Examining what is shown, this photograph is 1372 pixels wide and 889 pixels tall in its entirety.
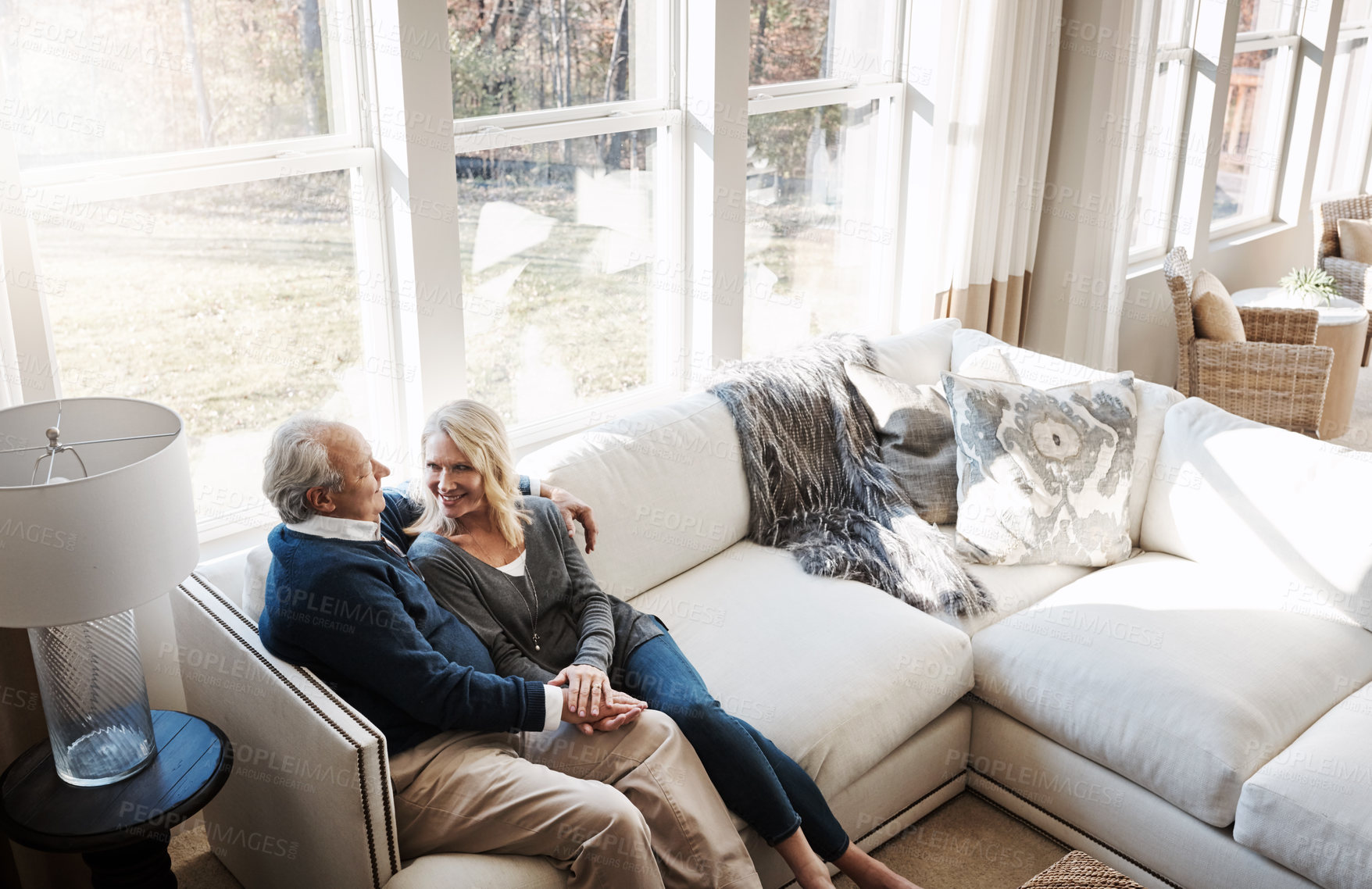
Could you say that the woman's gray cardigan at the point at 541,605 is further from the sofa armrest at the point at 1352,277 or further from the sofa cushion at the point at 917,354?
the sofa armrest at the point at 1352,277

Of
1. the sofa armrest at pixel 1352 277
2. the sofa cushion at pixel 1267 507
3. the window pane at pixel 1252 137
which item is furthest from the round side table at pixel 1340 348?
the sofa cushion at pixel 1267 507

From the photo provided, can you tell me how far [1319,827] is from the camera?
6.55 ft

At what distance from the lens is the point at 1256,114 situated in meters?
5.78

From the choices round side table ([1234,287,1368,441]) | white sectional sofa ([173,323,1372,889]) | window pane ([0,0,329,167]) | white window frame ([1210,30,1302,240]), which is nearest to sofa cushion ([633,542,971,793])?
white sectional sofa ([173,323,1372,889])

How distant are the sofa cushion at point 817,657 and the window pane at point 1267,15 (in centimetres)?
424

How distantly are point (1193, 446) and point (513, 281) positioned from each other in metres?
1.89

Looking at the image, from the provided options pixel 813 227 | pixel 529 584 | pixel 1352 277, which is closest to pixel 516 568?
pixel 529 584

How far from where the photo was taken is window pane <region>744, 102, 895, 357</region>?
3709 millimetres

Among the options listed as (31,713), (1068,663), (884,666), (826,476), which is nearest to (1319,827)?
(1068,663)

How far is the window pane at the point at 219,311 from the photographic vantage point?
235 cm

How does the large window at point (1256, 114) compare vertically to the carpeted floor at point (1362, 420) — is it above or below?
above

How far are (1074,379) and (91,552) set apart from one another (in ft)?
8.33

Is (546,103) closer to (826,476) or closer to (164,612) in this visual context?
(826,476)

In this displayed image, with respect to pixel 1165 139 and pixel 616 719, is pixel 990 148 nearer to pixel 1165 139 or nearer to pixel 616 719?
pixel 1165 139
